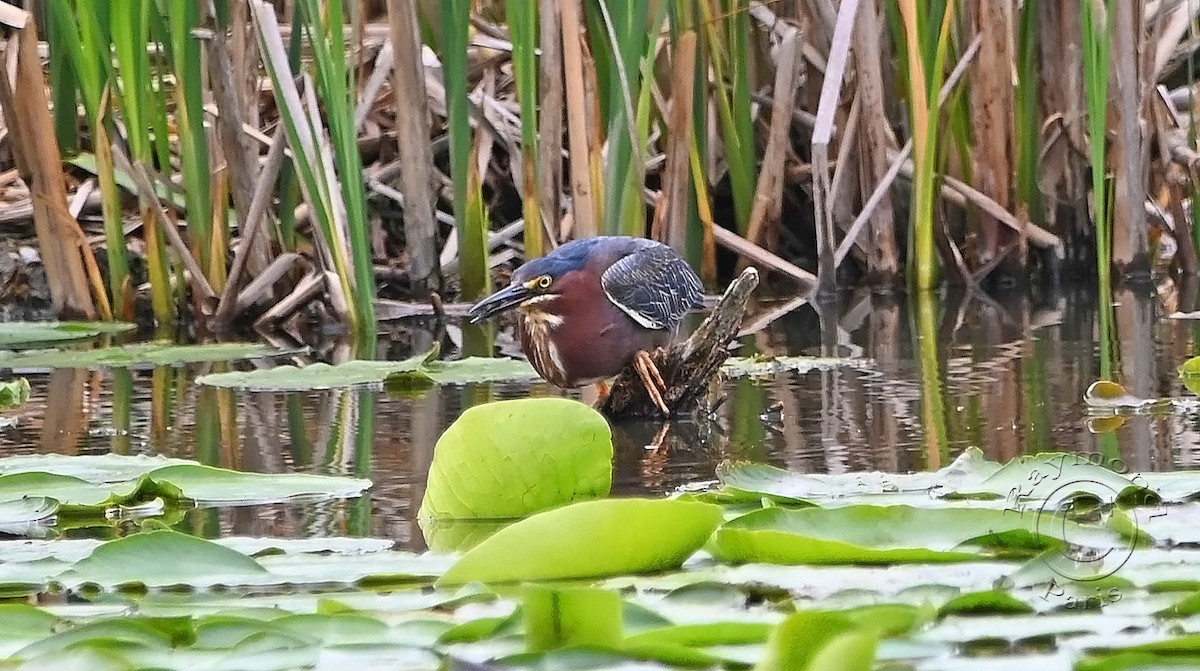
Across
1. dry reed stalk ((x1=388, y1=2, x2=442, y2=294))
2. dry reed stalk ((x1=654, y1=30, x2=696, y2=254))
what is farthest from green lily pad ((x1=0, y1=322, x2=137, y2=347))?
dry reed stalk ((x1=654, y1=30, x2=696, y2=254))

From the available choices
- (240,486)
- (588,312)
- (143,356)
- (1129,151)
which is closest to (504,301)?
(588,312)

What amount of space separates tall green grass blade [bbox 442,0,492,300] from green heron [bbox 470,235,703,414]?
120 centimetres

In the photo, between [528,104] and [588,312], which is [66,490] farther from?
[528,104]

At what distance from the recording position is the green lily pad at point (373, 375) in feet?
13.4

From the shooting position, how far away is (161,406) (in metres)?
4.19

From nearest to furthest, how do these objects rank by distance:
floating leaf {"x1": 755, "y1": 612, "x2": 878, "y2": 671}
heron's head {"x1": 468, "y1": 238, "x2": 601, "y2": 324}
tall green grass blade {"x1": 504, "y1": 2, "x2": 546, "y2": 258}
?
floating leaf {"x1": 755, "y1": 612, "x2": 878, "y2": 671} < heron's head {"x1": 468, "y1": 238, "x2": 601, "y2": 324} < tall green grass blade {"x1": 504, "y1": 2, "x2": 546, "y2": 258}

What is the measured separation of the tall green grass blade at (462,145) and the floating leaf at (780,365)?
1.28 meters

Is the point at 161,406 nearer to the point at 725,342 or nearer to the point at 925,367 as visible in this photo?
the point at 725,342

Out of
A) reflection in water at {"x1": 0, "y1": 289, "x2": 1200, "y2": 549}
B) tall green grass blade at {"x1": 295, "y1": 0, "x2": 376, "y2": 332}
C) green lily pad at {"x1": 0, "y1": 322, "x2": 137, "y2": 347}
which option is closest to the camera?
reflection in water at {"x1": 0, "y1": 289, "x2": 1200, "y2": 549}

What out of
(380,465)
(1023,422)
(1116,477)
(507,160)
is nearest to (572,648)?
(1116,477)

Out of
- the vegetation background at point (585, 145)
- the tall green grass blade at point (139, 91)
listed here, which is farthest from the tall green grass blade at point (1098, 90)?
the tall green grass blade at point (139, 91)

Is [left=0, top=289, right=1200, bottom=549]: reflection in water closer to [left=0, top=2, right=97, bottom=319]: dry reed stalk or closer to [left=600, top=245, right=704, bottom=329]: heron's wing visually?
[left=600, top=245, right=704, bottom=329]: heron's wing

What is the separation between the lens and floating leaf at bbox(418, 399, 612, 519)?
2.35 metres

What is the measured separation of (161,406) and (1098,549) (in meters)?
2.72
